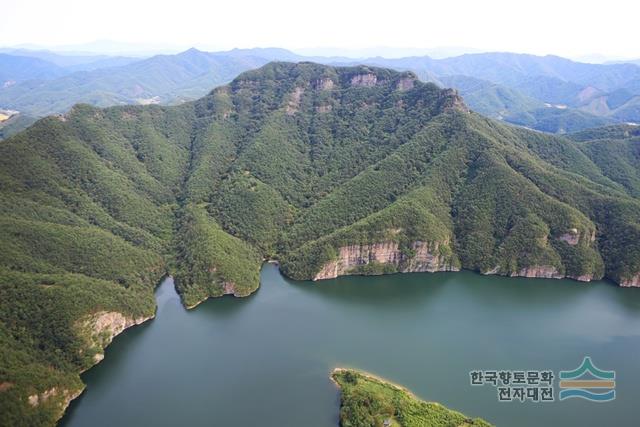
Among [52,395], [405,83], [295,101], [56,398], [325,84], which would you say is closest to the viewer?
[52,395]

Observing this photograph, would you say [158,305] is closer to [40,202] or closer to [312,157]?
[40,202]

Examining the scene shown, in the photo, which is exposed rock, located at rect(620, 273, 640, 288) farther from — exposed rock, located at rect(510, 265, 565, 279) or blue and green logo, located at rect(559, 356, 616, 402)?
blue and green logo, located at rect(559, 356, 616, 402)

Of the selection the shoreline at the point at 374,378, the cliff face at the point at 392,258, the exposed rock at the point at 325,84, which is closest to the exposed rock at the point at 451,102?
the exposed rock at the point at 325,84

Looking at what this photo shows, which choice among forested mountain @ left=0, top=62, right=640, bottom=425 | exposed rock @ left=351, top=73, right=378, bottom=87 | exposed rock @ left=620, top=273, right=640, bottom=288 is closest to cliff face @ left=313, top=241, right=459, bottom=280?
forested mountain @ left=0, top=62, right=640, bottom=425

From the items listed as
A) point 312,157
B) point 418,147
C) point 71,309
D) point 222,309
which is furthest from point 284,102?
point 71,309

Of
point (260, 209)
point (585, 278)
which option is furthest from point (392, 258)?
point (585, 278)

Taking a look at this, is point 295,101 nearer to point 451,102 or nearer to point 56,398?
point 451,102
